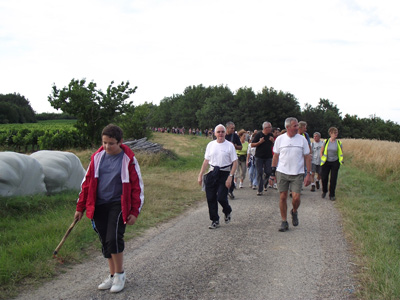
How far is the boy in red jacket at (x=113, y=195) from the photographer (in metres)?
4.07

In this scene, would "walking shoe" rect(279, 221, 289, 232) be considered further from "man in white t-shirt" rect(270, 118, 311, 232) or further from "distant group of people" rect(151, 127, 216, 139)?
"distant group of people" rect(151, 127, 216, 139)

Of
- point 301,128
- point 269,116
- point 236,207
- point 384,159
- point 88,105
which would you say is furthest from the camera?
point 269,116

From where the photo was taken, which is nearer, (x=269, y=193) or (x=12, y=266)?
(x=12, y=266)

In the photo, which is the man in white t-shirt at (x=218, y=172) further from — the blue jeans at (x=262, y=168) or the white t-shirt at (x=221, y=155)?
the blue jeans at (x=262, y=168)

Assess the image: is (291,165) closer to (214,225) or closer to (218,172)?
(218,172)

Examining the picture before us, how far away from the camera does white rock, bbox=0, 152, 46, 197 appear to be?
7355mm

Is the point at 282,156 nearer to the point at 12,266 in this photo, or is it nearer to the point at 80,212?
the point at 80,212

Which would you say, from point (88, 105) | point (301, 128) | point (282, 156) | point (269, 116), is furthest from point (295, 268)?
→ point (269, 116)

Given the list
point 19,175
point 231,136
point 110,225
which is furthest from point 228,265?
point 231,136

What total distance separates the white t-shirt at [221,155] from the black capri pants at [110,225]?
3.23 metres

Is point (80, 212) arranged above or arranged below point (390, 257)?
above

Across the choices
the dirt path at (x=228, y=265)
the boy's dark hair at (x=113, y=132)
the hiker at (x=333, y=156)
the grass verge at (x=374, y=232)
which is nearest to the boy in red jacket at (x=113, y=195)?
the boy's dark hair at (x=113, y=132)

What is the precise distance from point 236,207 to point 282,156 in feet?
8.00

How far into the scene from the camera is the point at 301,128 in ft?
33.4
